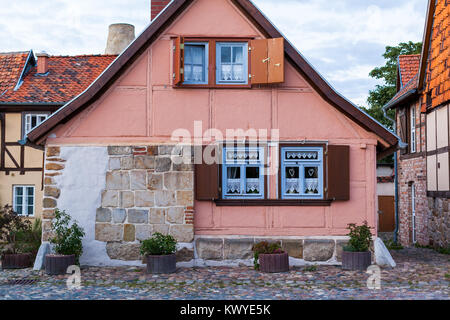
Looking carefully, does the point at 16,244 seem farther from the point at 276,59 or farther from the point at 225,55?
the point at 276,59

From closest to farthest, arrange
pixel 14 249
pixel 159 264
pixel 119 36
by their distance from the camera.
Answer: pixel 159 264, pixel 14 249, pixel 119 36

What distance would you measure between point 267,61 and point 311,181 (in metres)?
2.67

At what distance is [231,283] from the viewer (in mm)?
9422

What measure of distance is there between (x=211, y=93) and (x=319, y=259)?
4118mm

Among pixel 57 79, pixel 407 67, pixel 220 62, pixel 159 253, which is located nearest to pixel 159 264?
pixel 159 253

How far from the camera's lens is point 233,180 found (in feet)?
38.2

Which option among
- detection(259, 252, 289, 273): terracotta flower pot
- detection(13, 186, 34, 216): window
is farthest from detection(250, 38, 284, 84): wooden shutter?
detection(13, 186, 34, 216): window

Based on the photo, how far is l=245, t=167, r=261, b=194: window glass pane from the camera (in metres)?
11.6

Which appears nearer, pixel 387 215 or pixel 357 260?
pixel 357 260

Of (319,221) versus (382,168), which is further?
(382,168)
